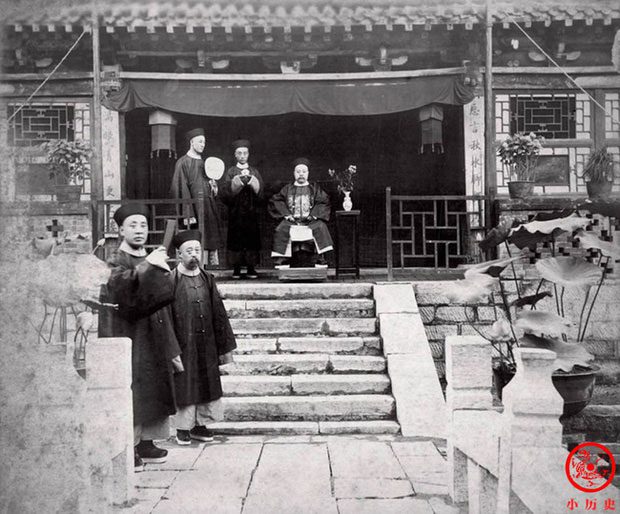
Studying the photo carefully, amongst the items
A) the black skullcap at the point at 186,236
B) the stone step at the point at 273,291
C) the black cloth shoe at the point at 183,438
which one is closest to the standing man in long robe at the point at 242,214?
the stone step at the point at 273,291

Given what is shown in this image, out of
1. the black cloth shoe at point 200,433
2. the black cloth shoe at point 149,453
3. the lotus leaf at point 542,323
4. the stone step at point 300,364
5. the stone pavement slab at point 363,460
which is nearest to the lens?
the stone pavement slab at point 363,460

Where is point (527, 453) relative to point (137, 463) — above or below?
above

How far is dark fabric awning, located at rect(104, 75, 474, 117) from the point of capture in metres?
8.43

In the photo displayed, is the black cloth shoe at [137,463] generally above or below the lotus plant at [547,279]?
below

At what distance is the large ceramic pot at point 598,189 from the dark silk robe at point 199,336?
373 centimetres

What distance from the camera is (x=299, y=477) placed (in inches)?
172

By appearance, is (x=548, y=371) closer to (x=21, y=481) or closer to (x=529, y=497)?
(x=529, y=497)

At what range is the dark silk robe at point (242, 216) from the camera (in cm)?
824

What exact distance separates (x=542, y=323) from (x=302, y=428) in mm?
2100

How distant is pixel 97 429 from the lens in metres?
3.52

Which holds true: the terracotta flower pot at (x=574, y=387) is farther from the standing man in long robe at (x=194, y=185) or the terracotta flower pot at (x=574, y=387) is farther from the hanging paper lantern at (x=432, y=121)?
the hanging paper lantern at (x=432, y=121)

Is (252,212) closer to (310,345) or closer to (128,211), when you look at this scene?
(310,345)
